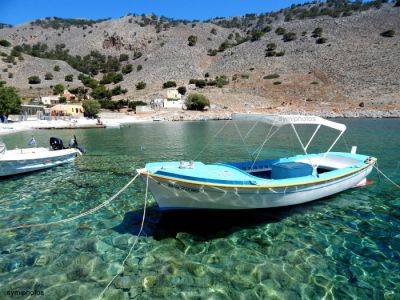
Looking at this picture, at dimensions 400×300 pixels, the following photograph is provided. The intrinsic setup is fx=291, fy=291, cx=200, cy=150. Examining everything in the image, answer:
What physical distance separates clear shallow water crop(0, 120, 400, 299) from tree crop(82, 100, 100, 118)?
62.4 meters

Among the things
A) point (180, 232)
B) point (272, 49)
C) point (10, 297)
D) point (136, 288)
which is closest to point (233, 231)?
point (180, 232)

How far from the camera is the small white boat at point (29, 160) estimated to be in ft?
55.9

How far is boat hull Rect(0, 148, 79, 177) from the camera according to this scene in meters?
17.0

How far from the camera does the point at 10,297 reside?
6.74 metres

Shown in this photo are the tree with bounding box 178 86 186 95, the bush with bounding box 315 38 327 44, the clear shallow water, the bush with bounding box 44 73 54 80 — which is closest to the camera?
the clear shallow water

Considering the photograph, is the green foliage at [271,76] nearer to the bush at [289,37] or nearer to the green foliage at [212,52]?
the bush at [289,37]

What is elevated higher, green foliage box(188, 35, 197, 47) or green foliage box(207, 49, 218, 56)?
green foliage box(188, 35, 197, 47)

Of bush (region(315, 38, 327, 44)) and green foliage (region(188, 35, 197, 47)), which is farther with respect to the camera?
green foliage (region(188, 35, 197, 47))

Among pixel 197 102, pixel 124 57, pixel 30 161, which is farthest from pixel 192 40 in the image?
pixel 30 161

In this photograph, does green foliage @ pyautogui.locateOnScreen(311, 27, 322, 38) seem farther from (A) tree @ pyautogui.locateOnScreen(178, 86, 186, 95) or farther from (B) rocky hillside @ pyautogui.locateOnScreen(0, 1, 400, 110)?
(A) tree @ pyautogui.locateOnScreen(178, 86, 186, 95)

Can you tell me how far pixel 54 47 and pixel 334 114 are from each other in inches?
→ 7190

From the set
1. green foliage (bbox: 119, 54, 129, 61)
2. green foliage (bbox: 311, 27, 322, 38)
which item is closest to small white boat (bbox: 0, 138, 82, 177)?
green foliage (bbox: 311, 27, 322, 38)

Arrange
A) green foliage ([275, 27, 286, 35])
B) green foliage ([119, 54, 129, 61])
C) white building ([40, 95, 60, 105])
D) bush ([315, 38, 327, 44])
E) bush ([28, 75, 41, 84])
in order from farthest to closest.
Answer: green foliage ([119, 54, 129, 61])
green foliage ([275, 27, 286, 35])
bush ([315, 38, 327, 44])
bush ([28, 75, 41, 84])
white building ([40, 95, 60, 105])

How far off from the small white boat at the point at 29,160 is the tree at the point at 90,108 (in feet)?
181
